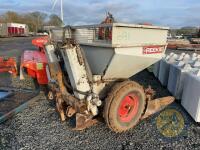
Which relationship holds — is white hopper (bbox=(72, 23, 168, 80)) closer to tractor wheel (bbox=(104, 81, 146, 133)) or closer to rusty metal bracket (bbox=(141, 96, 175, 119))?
tractor wheel (bbox=(104, 81, 146, 133))

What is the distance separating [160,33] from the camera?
3969 mm

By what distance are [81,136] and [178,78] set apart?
2.76m

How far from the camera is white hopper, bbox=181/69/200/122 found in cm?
420

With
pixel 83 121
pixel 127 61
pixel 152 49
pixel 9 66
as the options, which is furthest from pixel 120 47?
pixel 9 66

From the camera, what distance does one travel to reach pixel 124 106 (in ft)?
12.9

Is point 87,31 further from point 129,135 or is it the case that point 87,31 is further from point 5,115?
point 5,115

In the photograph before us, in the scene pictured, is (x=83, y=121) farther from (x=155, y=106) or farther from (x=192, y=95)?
(x=192, y=95)

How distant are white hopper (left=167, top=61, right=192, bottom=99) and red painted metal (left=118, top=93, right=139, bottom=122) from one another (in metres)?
1.65

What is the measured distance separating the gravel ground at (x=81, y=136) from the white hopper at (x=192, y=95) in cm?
19

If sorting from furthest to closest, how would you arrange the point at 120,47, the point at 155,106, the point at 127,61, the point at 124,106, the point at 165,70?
the point at 165,70
the point at 155,106
the point at 124,106
the point at 127,61
the point at 120,47

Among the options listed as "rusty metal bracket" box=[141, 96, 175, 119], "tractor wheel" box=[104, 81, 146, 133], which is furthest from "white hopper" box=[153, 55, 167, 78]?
"tractor wheel" box=[104, 81, 146, 133]

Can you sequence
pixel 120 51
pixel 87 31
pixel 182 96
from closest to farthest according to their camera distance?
pixel 120 51, pixel 87 31, pixel 182 96

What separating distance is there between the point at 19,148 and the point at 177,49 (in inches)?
699

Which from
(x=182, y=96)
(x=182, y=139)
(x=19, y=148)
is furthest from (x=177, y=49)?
(x=19, y=148)
